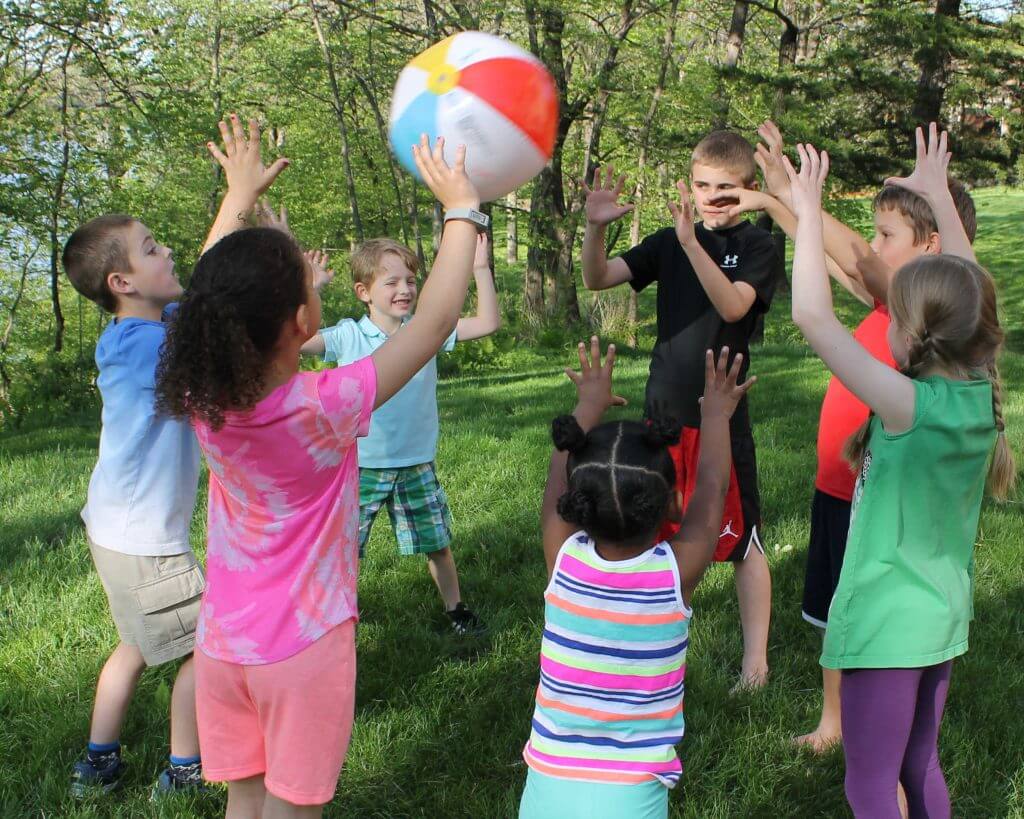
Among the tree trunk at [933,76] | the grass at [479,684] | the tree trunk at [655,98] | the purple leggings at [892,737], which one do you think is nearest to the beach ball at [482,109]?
the purple leggings at [892,737]

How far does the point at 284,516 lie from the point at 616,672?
790mm

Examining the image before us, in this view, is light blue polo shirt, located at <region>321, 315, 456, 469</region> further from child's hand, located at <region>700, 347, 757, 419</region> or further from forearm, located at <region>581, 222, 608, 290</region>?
child's hand, located at <region>700, 347, 757, 419</region>

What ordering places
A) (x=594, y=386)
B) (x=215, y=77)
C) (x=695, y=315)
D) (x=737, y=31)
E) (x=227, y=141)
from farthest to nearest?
(x=215, y=77)
(x=737, y=31)
(x=695, y=315)
(x=227, y=141)
(x=594, y=386)

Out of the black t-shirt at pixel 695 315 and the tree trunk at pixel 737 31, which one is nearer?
the black t-shirt at pixel 695 315

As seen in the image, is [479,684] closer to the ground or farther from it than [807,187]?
closer to the ground

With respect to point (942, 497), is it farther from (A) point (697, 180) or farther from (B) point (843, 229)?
(A) point (697, 180)

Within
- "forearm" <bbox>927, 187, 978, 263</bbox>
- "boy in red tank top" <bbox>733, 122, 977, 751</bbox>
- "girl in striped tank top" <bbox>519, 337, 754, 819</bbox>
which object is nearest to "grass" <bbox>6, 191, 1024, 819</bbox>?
"boy in red tank top" <bbox>733, 122, 977, 751</bbox>

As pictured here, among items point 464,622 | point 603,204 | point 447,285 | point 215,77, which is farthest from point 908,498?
point 215,77

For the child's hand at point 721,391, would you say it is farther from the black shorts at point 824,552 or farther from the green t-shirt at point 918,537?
the black shorts at point 824,552

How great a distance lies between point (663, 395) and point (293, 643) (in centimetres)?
177

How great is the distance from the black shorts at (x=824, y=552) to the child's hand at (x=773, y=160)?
40.2 inches

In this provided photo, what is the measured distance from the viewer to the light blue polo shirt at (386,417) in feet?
11.8

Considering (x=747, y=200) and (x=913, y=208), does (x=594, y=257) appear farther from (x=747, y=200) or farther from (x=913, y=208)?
(x=913, y=208)

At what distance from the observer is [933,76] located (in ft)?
48.6
